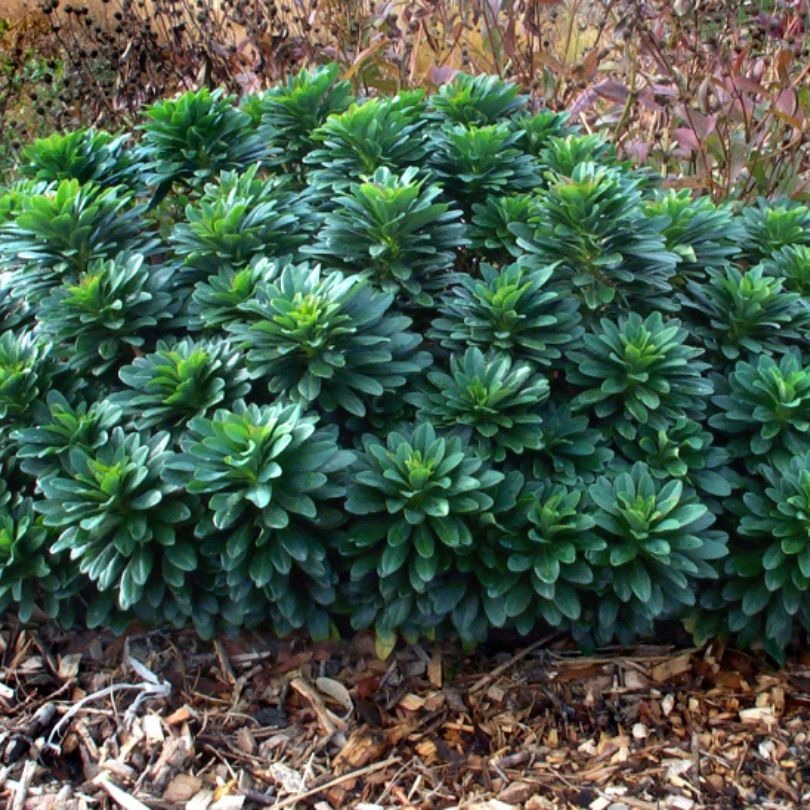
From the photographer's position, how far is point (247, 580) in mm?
1921

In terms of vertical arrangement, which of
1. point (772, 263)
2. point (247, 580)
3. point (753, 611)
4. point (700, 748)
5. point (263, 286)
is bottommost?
point (700, 748)

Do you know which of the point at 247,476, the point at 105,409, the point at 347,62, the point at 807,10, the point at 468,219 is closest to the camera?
the point at 247,476

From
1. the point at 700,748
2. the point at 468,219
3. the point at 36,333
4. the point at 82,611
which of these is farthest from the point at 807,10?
the point at 82,611

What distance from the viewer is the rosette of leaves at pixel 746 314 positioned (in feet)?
7.16

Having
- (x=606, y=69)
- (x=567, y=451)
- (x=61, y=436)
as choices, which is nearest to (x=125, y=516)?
(x=61, y=436)

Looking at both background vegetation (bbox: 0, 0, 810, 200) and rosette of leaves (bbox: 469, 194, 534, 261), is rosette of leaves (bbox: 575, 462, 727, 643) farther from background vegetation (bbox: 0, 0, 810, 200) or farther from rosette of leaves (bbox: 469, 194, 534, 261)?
background vegetation (bbox: 0, 0, 810, 200)

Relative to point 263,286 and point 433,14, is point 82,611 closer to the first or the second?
point 263,286

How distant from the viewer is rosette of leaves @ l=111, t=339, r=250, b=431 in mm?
1970

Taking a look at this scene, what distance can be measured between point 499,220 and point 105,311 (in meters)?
1.01

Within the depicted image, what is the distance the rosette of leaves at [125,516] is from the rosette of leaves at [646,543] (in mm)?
881

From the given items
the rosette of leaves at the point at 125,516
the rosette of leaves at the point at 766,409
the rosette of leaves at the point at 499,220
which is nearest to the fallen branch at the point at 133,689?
the rosette of leaves at the point at 125,516

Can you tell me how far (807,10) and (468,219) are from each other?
176 cm

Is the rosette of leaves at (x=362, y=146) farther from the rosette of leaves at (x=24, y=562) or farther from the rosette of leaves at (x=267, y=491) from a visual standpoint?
the rosette of leaves at (x=24, y=562)

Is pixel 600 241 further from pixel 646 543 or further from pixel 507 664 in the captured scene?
pixel 507 664
